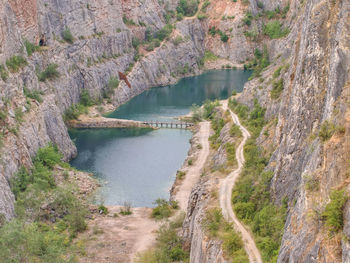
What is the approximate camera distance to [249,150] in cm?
5350

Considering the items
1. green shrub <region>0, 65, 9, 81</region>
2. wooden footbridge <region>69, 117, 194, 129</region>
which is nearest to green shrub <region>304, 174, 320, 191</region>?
green shrub <region>0, 65, 9, 81</region>

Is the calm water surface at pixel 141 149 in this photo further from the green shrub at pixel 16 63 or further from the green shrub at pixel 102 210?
the green shrub at pixel 16 63

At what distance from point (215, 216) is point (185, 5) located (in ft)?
386

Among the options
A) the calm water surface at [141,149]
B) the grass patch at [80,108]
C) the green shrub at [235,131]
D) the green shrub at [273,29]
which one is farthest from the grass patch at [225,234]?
the green shrub at [273,29]

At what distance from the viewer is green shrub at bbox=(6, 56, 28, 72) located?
6694cm

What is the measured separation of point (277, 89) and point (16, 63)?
1496 inches

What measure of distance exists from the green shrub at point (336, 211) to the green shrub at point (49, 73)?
2731 inches

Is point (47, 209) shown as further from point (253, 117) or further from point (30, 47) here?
point (30, 47)

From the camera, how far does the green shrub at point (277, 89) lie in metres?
56.6

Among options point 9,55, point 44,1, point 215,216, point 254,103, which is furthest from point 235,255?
point 44,1

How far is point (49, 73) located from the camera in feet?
277

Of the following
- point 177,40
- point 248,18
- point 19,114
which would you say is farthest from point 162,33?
point 19,114

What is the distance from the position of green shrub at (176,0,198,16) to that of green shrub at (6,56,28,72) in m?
80.7

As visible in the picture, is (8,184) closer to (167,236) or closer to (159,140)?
(167,236)
